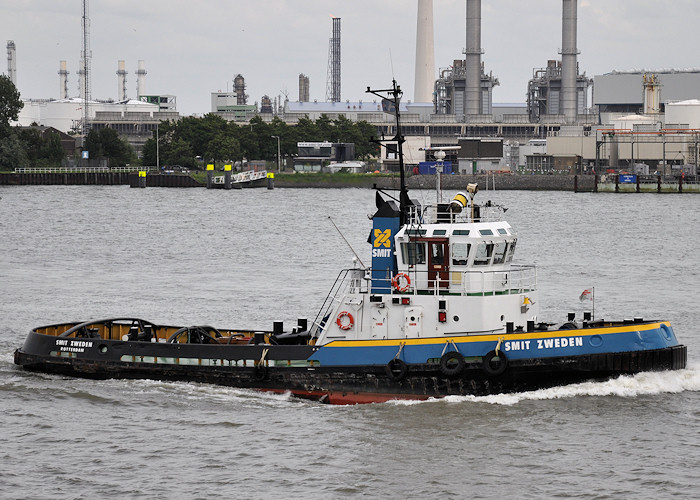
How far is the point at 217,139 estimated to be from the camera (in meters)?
130

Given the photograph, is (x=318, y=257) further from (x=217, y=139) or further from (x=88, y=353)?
(x=217, y=139)

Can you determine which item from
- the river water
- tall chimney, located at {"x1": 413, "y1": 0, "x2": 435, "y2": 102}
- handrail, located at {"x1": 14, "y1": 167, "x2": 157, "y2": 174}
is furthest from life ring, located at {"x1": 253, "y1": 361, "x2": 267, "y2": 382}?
tall chimney, located at {"x1": 413, "y1": 0, "x2": 435, "y2": 102}

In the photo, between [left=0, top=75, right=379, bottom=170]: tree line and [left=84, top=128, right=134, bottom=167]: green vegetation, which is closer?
[left=0, top=75, right=379, bottom=170]: tree line

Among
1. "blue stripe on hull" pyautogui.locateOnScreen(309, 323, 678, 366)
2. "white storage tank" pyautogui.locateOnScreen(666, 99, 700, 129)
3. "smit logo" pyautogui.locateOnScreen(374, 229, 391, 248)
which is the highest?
"white storage tank" pyautogui.locateOnScreen(666, 99, 700, 129)

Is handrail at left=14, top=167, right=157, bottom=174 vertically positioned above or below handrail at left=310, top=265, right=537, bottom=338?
above

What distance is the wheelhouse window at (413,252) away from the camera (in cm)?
2117

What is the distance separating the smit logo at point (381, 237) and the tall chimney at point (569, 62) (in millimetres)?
123683

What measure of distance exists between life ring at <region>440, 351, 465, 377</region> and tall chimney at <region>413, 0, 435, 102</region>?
149867 millimetres

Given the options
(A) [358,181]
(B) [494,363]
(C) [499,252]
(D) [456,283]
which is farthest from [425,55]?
(B) [494,363]

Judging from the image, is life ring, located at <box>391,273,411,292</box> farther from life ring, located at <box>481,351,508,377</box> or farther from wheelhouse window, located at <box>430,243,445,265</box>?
life ring, located at <box>481,351,508,377</box>

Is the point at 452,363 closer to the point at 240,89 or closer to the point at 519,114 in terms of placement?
the point at 519,114

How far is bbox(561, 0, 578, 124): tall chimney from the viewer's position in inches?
5522

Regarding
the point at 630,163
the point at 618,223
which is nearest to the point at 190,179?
the point at 630,163

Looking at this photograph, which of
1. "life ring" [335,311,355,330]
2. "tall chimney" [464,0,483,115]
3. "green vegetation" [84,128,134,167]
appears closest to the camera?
"life ring" [335,311,355,330]
